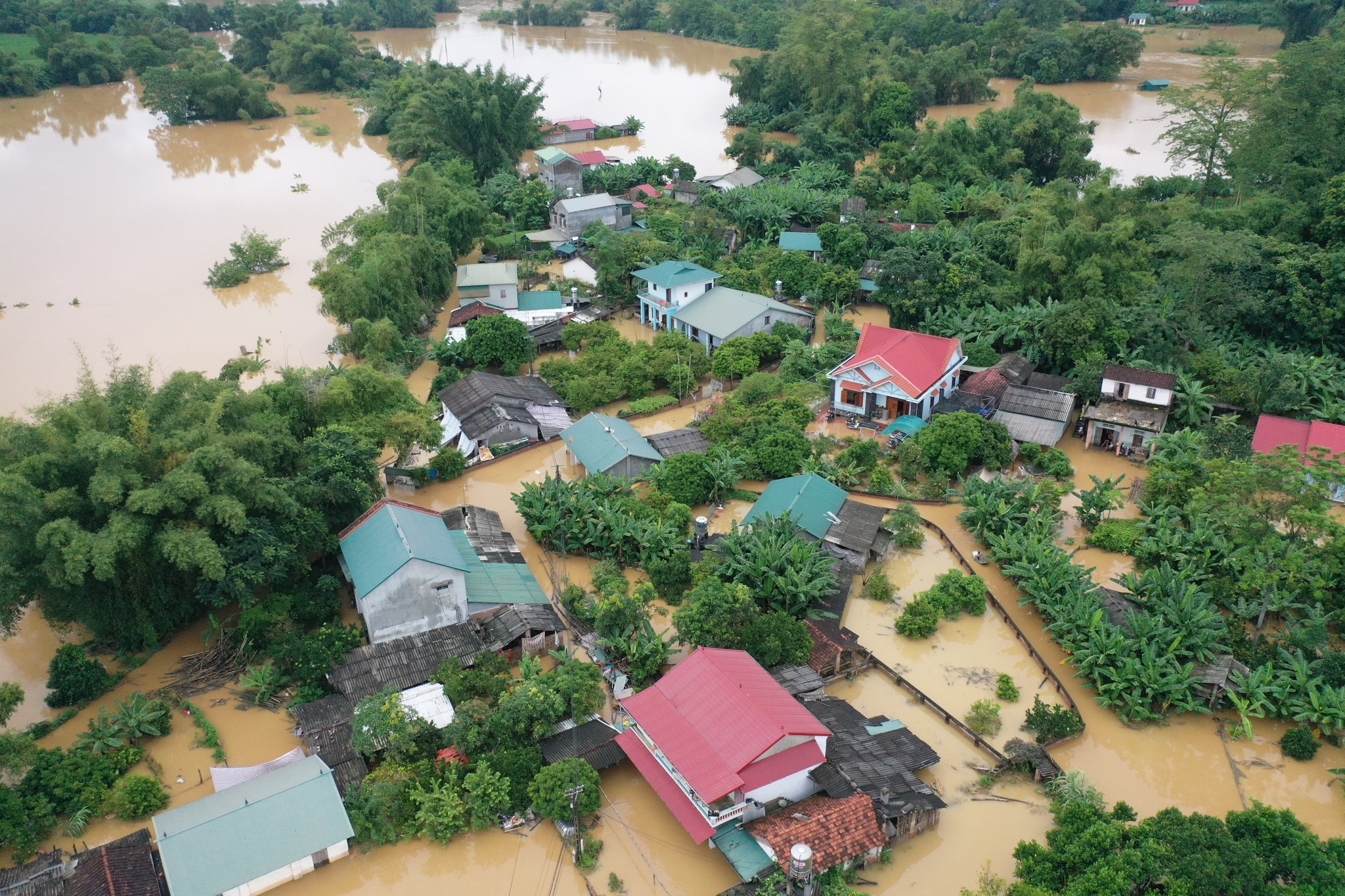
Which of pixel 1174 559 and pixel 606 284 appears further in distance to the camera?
pixel 606 284

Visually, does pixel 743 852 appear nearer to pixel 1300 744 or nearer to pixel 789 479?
pixel 1300 744

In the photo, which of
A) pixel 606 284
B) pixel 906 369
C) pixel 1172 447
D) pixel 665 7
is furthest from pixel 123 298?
pixel 665 7

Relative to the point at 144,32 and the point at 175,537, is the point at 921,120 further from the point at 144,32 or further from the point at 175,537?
the point at 144,32

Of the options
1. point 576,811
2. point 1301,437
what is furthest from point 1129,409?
point 576,811

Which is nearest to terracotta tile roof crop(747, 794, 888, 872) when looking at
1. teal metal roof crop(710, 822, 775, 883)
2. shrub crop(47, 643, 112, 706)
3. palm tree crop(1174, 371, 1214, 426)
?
teal metal roof crop(710, 822, 775, 883)

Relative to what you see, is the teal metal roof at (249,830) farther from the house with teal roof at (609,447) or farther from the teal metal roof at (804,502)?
the house with teal roof at (609,447)

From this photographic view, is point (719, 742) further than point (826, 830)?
Yes

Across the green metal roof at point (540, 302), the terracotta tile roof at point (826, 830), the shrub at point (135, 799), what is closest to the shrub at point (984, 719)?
the terracotta tile roof at point (826, 830)
